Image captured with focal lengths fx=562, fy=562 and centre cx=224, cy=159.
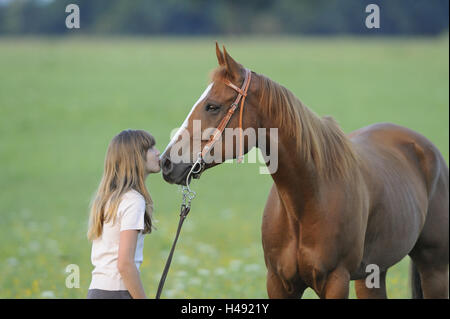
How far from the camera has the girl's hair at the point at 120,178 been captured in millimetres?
2982

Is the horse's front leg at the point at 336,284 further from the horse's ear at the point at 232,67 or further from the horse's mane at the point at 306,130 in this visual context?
the horse's ear at the point at 232,67

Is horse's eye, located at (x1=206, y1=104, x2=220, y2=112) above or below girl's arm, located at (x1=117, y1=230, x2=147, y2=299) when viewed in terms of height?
above

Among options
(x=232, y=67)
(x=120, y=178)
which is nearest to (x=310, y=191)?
(x=232, y=67)


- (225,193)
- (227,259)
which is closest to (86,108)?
(225,193)

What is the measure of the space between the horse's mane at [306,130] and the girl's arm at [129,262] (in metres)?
1.01

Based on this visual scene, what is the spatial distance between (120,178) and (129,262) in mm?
457

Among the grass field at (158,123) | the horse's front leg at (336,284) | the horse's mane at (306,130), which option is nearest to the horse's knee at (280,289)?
the horse's front leg at (336,284)

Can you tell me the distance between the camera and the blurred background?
7.12 meters

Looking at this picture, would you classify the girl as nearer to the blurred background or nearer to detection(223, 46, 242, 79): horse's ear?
detection(223, 46, 242, 79): horse's ear

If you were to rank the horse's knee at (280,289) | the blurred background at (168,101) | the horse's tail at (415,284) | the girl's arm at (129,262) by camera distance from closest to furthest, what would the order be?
the girl's arm at (129,262), the horse's knee at (280,289), the horse's tail at (415,284), the blurred background at (168,101)

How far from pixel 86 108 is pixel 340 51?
66.4 feet

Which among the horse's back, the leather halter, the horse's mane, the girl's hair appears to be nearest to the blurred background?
the horse's back

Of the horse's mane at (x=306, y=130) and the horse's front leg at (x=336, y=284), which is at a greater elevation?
the horse's mane at (x=306, y=130)

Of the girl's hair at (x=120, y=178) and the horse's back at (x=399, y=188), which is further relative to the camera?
the horse's back at (x=399, y=188)
